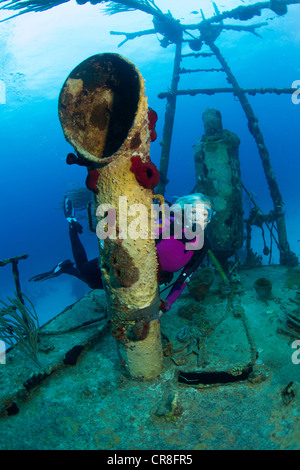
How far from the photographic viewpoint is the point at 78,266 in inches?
220

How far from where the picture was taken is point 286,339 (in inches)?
136

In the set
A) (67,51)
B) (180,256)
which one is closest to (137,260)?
(180,256)

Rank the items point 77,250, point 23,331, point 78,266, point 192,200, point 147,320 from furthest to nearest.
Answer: point 77,250
point 78,266
point 23,331
point 192,200
point 147,320

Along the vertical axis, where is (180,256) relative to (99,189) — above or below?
below

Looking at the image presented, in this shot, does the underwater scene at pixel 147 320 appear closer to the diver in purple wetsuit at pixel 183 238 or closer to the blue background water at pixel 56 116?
the diver in purple wetsuit at pixel 183 238

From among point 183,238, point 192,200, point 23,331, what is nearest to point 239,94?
point 192,200

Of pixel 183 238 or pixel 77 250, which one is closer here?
pixel 183 238

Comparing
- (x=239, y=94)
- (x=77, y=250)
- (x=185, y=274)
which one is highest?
(x=239, y=94)

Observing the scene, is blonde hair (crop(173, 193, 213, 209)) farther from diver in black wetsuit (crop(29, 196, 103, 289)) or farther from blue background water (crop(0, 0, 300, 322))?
diver in black wetsuit (crop(29, 196, 103, 289))

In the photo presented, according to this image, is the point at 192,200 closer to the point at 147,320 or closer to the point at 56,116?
the point at 147,320

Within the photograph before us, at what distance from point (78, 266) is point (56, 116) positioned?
73.4 metres

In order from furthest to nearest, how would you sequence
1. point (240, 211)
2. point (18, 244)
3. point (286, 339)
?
1. point (18, 244)
2. point (240, 211)
3. point (286, 339)

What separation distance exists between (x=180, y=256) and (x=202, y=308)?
1.48 metres

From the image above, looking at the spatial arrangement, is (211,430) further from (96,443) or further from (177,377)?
(96,443)
